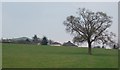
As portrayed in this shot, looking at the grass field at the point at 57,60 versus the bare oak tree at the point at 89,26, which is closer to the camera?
the grass field at the point at 57,60

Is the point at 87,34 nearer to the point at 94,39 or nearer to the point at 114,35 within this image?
the point at 94,39

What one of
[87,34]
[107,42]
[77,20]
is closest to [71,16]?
[77,20]

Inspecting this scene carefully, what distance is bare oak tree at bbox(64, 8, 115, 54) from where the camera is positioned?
50938mm

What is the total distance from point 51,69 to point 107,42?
85.9ft

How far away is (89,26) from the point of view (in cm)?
5184

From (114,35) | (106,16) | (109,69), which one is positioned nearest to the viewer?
(109,69)

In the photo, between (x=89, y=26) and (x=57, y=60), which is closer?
(x=57, y=60)

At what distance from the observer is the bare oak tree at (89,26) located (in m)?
50.9

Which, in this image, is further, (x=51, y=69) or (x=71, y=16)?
(x=71, y=16)

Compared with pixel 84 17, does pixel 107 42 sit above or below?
below

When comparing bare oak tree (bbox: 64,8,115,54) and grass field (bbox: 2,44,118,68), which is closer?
grass field (bbox: 2,44,118,68)

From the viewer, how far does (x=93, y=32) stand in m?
51.3

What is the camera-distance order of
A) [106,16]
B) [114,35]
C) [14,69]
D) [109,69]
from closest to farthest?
[14,69]
[109,69]
[114,35]
[106,16]

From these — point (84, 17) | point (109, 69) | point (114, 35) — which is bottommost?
point (109, 69)
